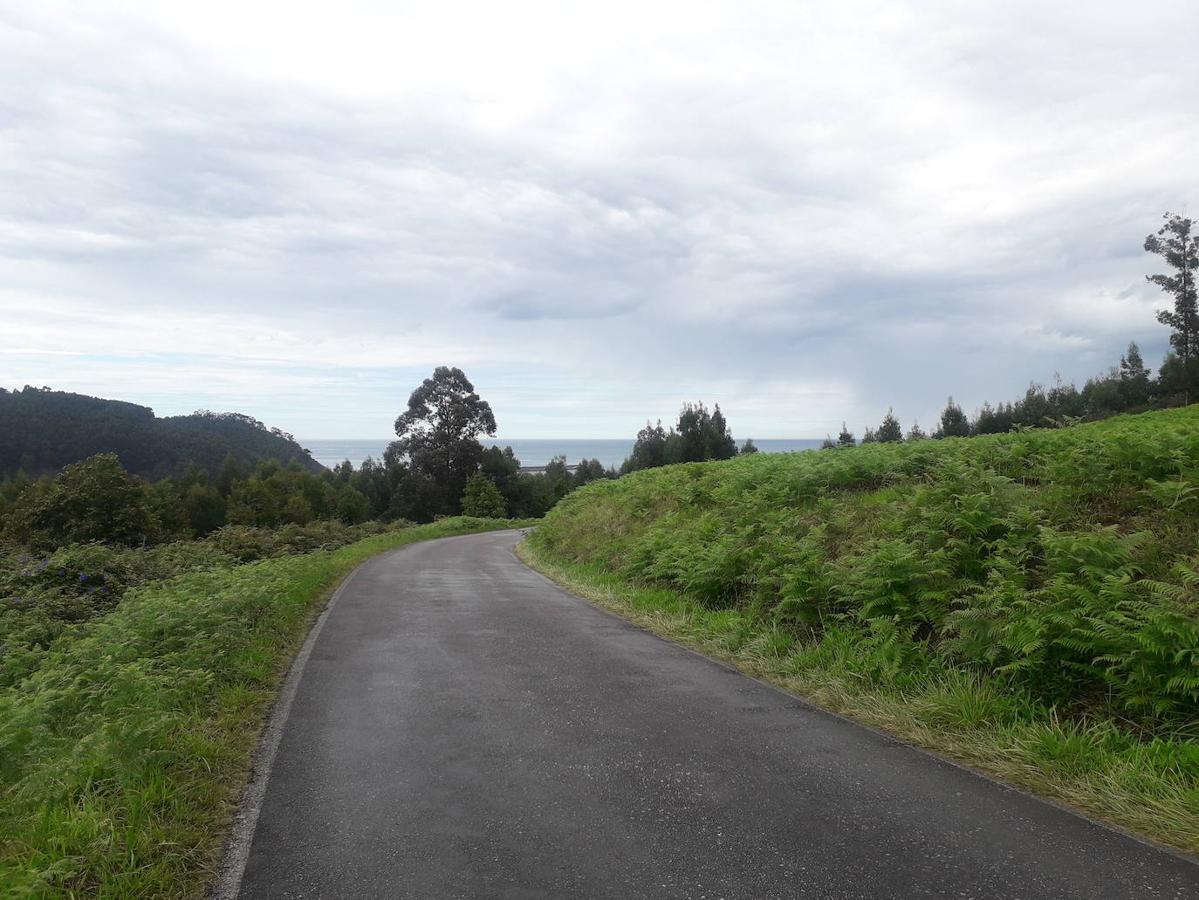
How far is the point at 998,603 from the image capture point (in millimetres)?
5898

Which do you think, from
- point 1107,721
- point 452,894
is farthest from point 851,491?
point 452,894

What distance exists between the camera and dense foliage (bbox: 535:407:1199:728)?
5.09m

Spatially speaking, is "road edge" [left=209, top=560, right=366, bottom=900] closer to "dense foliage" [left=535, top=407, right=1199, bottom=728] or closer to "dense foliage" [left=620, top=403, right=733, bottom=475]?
"dense foliage" [left=535, top=407, right=1199, bottom=728]

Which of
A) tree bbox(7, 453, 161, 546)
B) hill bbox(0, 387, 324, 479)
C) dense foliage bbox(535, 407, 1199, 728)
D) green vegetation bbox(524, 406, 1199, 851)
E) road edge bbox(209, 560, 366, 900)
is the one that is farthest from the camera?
hill bbox(0, 387, 324, 479)

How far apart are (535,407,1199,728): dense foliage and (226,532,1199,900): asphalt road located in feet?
4.11

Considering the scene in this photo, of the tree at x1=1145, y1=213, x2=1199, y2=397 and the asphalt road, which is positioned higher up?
the tree at x1=1145, y1=213, x2=1199, y2=397

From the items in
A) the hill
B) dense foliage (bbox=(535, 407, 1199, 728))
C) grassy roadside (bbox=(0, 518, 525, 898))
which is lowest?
grassy roadside (bbox=(0, 518, 525, 898))

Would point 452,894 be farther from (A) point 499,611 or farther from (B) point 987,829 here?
(A) point 499,611

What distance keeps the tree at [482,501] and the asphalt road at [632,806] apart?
53439 mm

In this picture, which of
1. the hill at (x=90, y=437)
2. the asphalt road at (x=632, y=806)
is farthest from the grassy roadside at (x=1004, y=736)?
the hill at (x=90, y=437)

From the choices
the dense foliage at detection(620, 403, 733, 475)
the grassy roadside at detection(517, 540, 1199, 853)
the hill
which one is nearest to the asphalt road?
the grassy roadside at detection(517, 540, 1199, 853)

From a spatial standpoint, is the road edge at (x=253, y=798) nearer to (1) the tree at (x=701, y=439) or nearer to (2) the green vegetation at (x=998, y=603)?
(2) the green vegetation at (x=998, y=603)

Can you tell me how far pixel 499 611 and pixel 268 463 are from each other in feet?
333

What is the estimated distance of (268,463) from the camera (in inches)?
4038
